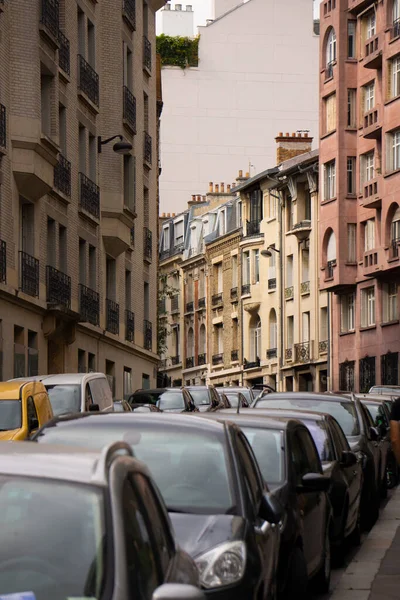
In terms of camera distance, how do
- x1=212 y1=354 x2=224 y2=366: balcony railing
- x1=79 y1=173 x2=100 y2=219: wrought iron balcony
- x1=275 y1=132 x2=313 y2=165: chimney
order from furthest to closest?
x1=212 y1=354 x2=224 y2=366: balcony railing < x1=275 y1=132 x2=313 y2=165: chimney < x1=79 y1=173 x2=100 y2=219: wrought iron balcony

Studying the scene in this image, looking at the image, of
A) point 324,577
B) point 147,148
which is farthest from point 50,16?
point 324,577

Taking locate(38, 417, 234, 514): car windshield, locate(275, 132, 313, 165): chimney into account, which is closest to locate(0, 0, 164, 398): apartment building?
locate(38, 417, 234, 514): car windshield

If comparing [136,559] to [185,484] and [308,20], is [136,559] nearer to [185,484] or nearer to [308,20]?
[185,484]

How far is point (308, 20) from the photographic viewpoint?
87438 mm

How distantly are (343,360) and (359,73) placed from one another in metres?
12.7

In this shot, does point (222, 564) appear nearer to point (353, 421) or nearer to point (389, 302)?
point (353, 421)

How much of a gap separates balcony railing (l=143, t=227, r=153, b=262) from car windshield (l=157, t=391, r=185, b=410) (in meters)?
19.3

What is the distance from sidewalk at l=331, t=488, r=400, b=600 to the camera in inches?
489

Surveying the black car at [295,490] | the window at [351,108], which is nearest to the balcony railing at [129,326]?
the window at [351,108]

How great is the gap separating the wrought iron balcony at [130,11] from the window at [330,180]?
20448 millimetres

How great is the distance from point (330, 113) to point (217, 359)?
24.5 metres

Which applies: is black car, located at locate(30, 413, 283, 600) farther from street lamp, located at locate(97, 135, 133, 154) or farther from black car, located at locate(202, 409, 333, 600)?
street lamp, located at locate(97, 135, 133, 154)

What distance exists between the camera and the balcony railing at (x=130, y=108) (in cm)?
4478

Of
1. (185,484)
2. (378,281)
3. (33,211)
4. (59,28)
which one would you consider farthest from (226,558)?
(378,281)
